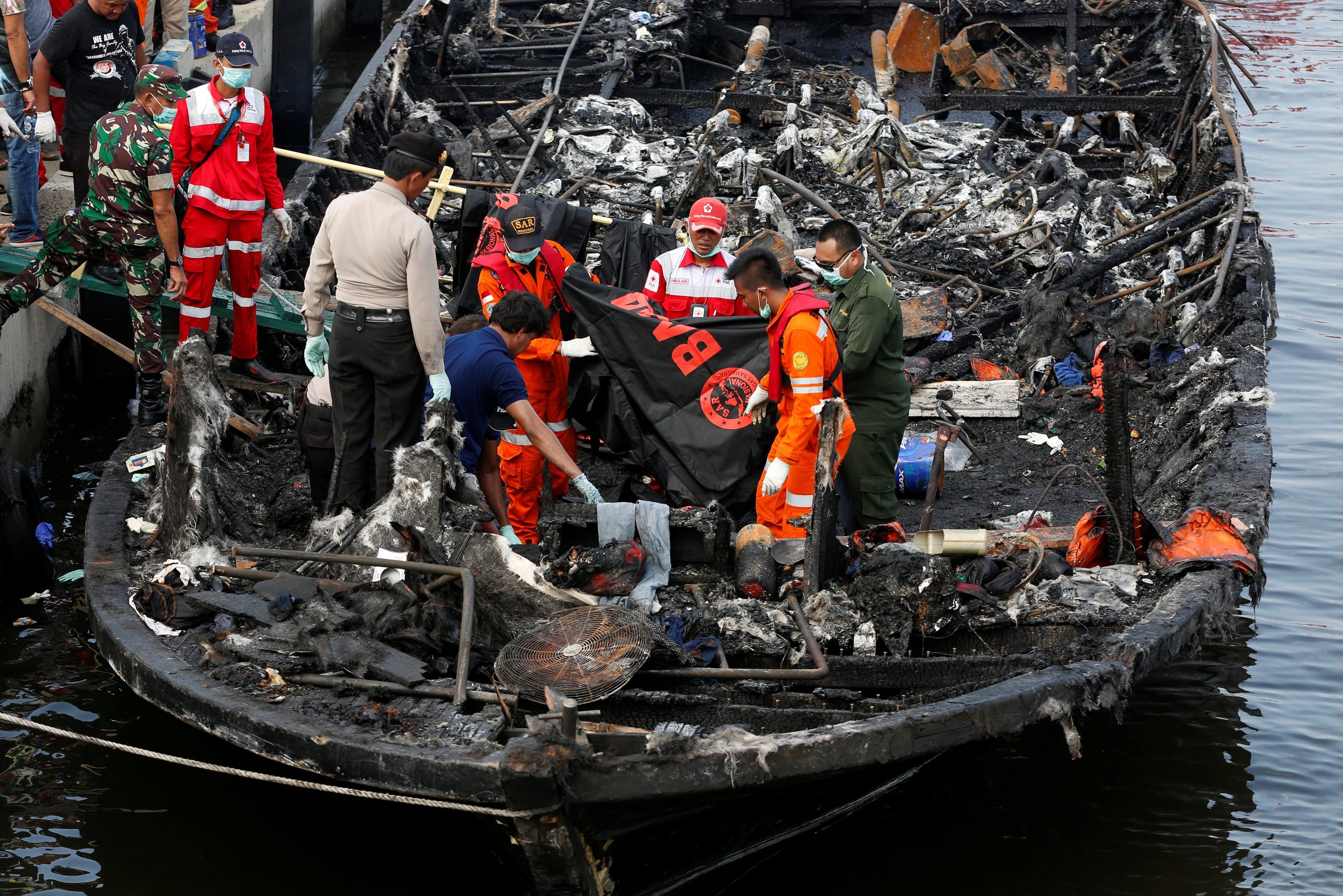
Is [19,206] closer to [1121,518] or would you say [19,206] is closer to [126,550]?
[126,550]

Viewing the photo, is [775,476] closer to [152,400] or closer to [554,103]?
[152,400]

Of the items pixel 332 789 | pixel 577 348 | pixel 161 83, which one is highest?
pixel 161 83

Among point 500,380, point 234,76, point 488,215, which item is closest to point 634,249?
point 488,215

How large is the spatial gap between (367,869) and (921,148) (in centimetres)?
945

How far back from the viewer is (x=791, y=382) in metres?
6.66

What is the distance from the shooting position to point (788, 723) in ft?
17.1

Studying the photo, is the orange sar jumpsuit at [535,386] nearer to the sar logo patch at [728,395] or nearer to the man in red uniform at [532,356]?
the man in red uniform at [532,356]

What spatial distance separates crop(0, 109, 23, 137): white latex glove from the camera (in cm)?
833

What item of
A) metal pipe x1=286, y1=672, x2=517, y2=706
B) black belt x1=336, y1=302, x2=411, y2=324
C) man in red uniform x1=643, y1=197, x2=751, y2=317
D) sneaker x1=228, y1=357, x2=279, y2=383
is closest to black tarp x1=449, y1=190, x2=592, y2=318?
man in red uniform x1=643, y1=197, x2=751, y2=317

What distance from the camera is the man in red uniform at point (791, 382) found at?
21.6 ft

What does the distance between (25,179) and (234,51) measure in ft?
5.99

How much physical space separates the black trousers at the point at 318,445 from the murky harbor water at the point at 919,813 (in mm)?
1267

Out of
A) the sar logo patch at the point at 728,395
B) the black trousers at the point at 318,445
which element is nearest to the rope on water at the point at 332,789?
the black trousers at the point at 318,445

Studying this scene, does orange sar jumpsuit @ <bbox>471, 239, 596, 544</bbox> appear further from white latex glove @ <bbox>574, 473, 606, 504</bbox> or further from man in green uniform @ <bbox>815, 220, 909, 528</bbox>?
man in green uniform @ <bbox>815, 220, 909, 528</bbox>
